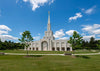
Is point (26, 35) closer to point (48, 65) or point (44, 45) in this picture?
point (48, 65)

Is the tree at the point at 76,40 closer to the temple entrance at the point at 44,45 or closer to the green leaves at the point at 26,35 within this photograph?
the green leaves at the point at 26,35

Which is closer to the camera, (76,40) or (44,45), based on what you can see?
(76,40)

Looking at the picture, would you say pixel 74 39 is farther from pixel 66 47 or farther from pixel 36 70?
pixel 66 47

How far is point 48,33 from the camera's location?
3327 inches

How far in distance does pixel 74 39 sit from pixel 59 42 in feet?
168

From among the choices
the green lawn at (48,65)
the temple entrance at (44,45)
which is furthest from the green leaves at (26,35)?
the temple entrance at (44,45)

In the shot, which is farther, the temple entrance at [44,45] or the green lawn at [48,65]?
the temple entrance at [44,45]

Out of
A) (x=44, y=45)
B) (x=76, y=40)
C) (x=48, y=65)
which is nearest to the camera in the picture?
(x=48, y=65)

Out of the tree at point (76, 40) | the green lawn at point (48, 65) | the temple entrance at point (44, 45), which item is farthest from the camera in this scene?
the temple entrance at point (44, 45)

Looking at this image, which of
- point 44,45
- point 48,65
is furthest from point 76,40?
point 44,45

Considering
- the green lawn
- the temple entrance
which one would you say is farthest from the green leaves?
the temple entrance

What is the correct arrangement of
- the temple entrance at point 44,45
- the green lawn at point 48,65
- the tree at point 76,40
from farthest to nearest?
the temple entrance at point 44,45 → the tree at point 76,40 → the green lawn at point 48,65

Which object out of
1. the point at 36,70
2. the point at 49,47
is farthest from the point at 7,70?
the point at 49,47

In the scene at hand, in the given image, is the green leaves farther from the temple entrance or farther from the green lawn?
the temple entrance
